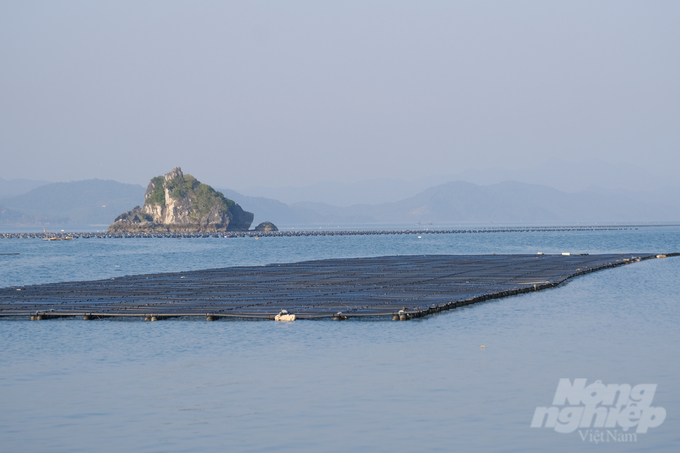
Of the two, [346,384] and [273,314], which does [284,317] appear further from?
[346,384]

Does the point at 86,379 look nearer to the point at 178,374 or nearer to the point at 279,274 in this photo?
→ the point at 178,374

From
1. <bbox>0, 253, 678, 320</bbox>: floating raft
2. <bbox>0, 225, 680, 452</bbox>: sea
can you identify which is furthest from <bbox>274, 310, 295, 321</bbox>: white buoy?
<bbox>0, 225, 680, 452</bbox>: sea

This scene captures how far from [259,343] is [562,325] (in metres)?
11.3

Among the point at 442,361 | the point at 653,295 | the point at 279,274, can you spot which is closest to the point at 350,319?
the point at 442,361

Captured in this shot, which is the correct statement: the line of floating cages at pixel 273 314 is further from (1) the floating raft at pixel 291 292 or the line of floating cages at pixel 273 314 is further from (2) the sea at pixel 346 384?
(2) the sea at pixel 346 384

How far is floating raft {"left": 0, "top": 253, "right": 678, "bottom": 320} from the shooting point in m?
33.8

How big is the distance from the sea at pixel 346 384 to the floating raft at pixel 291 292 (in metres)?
2.01

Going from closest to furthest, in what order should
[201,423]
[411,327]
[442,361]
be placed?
[201,423] → [442,361] → [411,327]

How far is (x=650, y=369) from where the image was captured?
20734 mm

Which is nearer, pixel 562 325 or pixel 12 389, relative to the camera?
pixel 12 389

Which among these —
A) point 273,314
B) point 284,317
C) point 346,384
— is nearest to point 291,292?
point 273,314

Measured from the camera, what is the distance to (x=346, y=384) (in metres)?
19.5

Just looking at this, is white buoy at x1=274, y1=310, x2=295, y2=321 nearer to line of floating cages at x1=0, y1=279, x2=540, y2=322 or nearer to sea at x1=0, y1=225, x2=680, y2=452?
line of floating cages at x1=0, y1=279, x2=540, y2=322

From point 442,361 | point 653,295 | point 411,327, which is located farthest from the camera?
point 653,295
